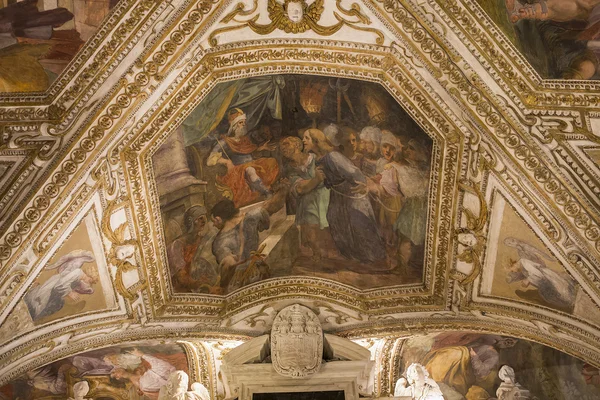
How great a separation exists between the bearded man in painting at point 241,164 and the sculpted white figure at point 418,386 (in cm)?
323

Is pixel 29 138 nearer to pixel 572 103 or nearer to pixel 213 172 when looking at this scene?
pixel 213 172

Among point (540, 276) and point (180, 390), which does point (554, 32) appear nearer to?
point (540, 276)

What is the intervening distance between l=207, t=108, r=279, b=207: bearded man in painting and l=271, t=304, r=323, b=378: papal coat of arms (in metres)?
1.82

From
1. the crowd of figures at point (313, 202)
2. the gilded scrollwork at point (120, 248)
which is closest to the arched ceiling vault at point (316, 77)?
the gilded scrollwork at point (120, 248)

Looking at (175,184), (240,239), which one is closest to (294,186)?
(240,239)

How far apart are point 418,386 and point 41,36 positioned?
6807mm

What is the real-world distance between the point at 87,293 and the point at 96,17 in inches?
148

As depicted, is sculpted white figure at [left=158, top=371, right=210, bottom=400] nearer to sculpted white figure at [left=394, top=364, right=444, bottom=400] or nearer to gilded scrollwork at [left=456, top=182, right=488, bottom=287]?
sculpted white figure at [left=394, top=364, right=444, bottom=400]

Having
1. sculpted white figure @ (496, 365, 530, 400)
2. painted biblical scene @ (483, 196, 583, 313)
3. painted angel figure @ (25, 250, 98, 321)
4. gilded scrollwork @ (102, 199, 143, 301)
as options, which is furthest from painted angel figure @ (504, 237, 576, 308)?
painted angel figure @ (25, 250, 98, 321)

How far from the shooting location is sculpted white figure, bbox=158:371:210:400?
12812mm

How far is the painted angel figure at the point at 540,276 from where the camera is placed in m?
11.5

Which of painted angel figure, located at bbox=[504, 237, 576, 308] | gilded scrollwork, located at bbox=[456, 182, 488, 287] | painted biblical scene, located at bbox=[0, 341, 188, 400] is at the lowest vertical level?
painted biblical scene, located at bbox=[0, 341, 188, 400]

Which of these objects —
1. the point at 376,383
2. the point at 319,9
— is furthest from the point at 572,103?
the point at 376,383

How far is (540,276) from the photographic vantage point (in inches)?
463
